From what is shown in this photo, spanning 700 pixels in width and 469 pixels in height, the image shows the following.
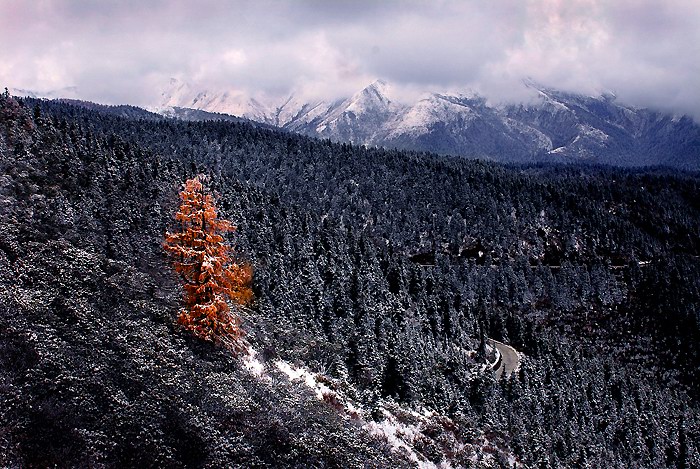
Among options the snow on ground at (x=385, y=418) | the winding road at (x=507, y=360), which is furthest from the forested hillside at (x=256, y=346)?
the winding road at (x=507, y=360)

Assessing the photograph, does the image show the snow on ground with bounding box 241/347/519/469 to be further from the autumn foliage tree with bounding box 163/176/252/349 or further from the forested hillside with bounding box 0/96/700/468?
the autumn foliage tree with bounding box 163/176/252/349

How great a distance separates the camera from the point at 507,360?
299 ft

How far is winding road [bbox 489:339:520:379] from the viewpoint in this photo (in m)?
82.1

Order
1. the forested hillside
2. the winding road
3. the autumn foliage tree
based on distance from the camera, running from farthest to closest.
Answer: the winding road < the autumn foliage tree < the forested hillside

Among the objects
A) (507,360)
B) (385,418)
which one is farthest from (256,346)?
(507,360)

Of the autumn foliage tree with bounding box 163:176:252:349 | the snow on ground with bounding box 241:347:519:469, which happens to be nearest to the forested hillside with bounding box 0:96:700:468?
the snow on ground with bounding box 241:347:519:469

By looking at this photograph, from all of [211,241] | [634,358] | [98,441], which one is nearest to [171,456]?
[98,441]

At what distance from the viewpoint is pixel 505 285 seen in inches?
6220

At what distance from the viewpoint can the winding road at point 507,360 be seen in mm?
82056

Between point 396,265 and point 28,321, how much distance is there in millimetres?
68453

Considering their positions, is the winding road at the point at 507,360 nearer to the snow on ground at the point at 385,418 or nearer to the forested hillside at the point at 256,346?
the forested hillside at the point at 256,346

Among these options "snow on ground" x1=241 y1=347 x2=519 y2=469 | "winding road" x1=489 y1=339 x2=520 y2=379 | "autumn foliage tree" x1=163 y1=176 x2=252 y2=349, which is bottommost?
"winding road" x1=489 y1=339 x2=520 y2=379

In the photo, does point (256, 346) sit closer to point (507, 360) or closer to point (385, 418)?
point (385, 418)

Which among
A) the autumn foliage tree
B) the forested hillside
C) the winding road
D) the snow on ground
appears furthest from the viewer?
the winding road
